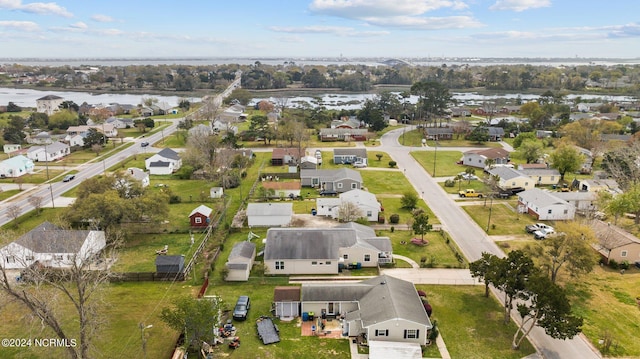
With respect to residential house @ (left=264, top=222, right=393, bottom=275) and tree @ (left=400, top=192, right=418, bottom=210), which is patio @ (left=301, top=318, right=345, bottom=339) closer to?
residential house @ (left=264, top=222, right=393, bottom=275)

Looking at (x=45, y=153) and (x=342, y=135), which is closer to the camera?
(x=45, y=153)

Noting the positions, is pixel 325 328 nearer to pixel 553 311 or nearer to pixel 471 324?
pixel 471 324

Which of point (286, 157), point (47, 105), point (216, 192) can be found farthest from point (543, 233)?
point (47, 105)

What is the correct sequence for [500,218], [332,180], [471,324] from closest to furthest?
1. [471,324]
2. [500,218]
3. [332,180]

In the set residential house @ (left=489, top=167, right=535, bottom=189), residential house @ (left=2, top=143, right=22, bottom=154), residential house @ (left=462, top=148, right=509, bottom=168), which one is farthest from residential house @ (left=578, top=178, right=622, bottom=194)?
residential house @ (left=2, top=143, right=22, bottom=154)

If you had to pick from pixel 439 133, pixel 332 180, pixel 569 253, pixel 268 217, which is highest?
pixel 439 133

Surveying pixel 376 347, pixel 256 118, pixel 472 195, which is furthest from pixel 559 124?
pixel 376 347

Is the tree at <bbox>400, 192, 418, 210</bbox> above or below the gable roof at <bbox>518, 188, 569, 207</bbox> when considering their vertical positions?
below
